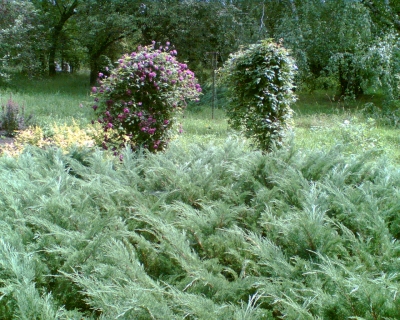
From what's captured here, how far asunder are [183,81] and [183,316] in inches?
162

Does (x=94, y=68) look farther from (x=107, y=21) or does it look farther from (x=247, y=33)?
(x=247, y=33)

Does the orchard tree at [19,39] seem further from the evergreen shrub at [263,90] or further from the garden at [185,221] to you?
the garden at [185,221]

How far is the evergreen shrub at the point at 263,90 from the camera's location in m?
5.86

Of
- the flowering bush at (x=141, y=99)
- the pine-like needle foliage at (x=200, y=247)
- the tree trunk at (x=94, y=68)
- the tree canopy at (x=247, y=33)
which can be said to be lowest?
the pine-like needle foliage at (x=200, y=247)

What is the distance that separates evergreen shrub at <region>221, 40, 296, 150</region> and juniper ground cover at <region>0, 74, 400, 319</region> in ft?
10.9

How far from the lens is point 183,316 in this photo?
4.04ft

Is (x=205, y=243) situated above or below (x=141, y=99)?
below

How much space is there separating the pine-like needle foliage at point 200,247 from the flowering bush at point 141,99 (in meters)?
2.44

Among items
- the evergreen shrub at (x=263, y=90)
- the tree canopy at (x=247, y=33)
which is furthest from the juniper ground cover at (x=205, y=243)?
the tree canopy at (x=247, y=33)

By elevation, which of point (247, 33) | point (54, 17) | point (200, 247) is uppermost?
point (54, 17)

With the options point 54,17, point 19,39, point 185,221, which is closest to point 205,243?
point 185,221

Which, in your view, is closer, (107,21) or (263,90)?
(263,90)

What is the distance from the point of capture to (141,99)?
4.97 metres

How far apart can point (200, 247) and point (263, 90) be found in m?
4.48
